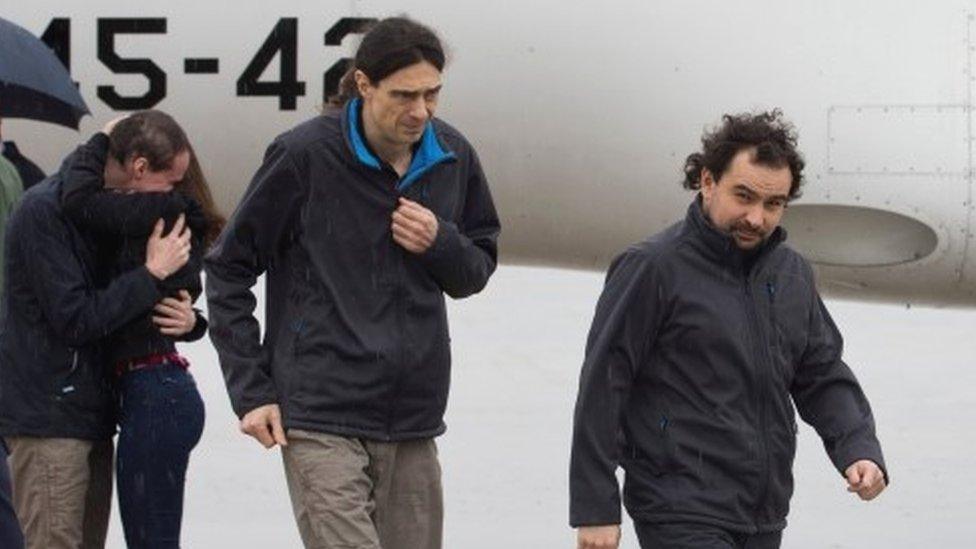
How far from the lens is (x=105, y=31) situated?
9336 millimetres

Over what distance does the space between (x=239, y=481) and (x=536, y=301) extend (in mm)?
10380

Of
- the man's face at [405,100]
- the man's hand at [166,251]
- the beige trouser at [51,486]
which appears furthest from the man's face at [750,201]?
the beige trouser at [51,486]

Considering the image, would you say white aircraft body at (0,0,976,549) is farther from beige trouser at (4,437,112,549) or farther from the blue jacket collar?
the blue jacket collar

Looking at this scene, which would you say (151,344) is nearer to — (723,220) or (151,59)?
(723,220)

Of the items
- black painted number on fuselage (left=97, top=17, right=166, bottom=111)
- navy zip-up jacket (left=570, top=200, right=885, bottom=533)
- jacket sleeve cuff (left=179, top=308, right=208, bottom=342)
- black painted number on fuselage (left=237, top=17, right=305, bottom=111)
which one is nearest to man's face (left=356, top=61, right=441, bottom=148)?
navy zip-up jacket (left=570, top=200, right=885, bottom=533)

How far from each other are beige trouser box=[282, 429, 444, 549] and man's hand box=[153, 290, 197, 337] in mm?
661

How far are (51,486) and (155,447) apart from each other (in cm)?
24

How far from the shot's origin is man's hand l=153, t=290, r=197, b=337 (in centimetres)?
715

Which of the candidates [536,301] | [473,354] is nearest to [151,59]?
[473,354]

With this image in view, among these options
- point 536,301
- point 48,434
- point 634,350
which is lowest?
point 536,301

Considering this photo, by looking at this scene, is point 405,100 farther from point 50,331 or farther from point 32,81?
point 32,81

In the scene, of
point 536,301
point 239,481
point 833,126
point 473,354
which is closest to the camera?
point 833,126

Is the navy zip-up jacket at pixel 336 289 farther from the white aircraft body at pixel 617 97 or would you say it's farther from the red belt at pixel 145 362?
the white aircraft body at pixel 617 97

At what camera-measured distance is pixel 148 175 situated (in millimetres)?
7199
